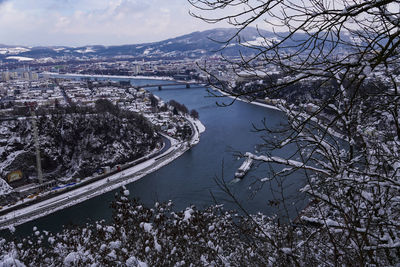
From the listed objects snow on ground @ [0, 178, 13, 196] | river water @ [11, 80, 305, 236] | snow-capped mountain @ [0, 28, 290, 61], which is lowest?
snow on ground @ [0, 178, 13, 196]

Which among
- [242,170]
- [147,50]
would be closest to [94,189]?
[242,170]

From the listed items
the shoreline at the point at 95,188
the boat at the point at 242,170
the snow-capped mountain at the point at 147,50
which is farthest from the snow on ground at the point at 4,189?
the snow-capped mountain at the point at 147,50

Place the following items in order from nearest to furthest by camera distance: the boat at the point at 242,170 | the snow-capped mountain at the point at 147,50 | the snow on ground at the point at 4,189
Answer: the boat at the point at 242,170, the snow on ground at the point at 4,189, the snow-capped mountain at the point at 147,50

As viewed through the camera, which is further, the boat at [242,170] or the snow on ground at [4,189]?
the snow on ground at [4,189]

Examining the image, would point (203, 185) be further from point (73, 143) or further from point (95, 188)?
point (73, 143)

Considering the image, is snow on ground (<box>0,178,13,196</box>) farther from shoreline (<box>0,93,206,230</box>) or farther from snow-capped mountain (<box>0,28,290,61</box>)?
snow-capped mountain (<box>0,28,290,61</box>)

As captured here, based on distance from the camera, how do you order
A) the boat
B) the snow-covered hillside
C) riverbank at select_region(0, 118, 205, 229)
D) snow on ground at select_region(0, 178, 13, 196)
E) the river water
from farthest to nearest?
the snow-covered hillside → snow on ground at select_region(0, 178, 13, 196) → the boat → riverbank at select_region(0, 118, 205, 229) → the river water

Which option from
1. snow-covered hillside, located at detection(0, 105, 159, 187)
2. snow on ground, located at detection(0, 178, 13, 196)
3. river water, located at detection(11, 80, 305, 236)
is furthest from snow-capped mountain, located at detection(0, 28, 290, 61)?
snow on ground, located at detection(0, 178, 13, 196)

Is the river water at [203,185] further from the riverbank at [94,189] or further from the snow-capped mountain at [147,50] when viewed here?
the snow-capped mountain at [147,50]

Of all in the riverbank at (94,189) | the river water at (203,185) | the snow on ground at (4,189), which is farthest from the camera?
the snow on ground at (4,189)
